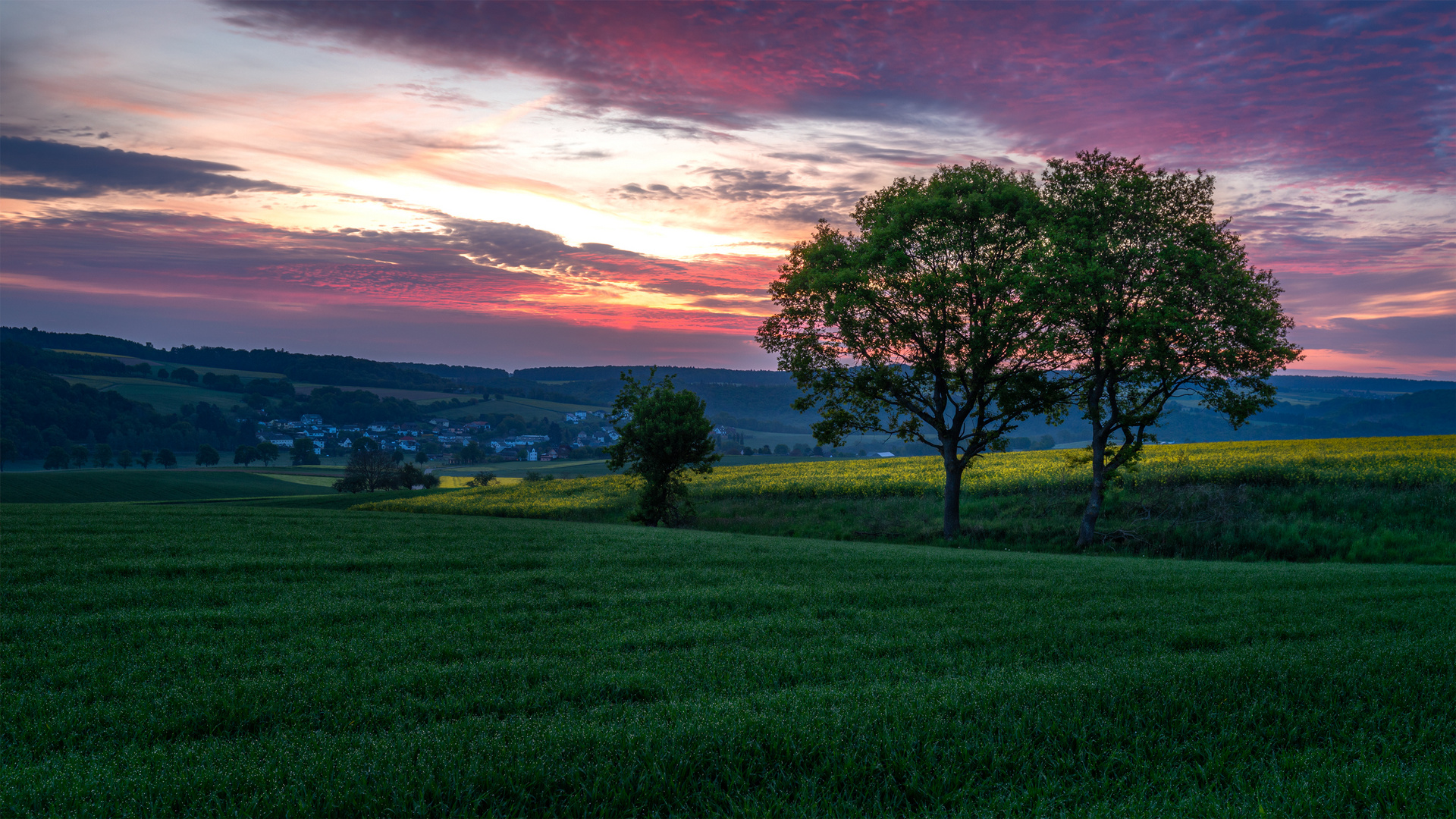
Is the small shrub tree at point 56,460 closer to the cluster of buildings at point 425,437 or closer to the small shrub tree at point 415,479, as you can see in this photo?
the cluster of buildings at point 425,437

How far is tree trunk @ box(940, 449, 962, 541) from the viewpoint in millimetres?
29720

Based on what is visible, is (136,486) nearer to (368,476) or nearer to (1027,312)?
(368,476)

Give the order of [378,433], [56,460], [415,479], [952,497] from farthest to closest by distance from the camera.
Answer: [378,433] < [56,460] < [415,479] < [952,497]

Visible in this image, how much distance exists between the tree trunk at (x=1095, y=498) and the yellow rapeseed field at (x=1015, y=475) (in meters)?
2.37

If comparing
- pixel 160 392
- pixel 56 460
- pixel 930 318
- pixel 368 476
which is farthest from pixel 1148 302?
pixel 160 392

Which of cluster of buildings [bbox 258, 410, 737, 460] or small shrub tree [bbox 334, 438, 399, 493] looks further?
cluster of buildings [bbox 258, 410, 737, 460]

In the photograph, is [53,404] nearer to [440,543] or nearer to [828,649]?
[440,543]

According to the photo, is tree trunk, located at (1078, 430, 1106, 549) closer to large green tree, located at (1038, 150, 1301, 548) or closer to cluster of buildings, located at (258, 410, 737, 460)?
large green tree, located at (1038, 150, 1301, 548)

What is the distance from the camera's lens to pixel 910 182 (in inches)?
1155


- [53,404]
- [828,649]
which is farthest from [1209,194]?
[53,404]

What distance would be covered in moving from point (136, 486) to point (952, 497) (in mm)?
73451

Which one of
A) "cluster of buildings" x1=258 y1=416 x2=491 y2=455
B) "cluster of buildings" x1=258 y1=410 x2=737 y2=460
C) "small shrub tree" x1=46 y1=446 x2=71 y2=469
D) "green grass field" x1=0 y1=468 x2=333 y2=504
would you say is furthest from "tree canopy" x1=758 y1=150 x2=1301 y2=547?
"small shrub tree" x1=46 y1=446 x2=71 y2=469

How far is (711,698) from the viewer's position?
19.1ft

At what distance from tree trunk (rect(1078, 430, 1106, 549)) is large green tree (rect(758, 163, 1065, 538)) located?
244 cm
